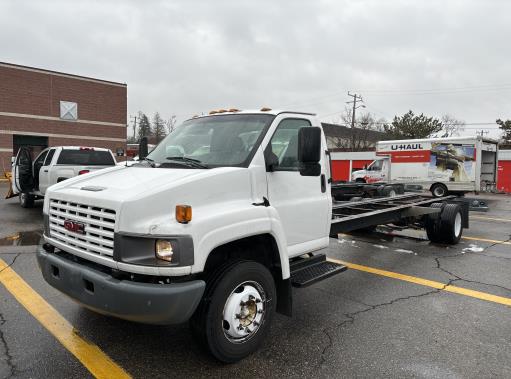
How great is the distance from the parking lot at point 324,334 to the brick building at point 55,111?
30.8 m

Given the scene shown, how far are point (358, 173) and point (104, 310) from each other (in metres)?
24.6

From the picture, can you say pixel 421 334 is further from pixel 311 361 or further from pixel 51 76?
pixel 51 76

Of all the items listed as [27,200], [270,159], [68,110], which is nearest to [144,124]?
[68,110]

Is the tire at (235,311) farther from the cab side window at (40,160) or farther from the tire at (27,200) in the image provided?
the tire at (27,200)

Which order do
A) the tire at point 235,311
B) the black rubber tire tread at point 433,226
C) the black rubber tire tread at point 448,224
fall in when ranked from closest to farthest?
the tire at point 235,311
the black rubber tire tread at point 448,224
the black rubber tire tread at point 433,226

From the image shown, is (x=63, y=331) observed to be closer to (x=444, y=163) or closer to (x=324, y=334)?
A: (x=324, y=334)

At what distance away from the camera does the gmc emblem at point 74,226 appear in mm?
3268

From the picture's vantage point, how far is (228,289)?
3.22 meters

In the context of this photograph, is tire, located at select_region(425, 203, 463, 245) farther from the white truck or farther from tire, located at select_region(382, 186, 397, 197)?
the white truck

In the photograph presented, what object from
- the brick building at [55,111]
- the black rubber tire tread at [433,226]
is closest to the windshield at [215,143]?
the black rubber tire tread at [433,226]

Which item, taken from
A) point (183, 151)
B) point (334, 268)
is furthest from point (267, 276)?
point (183, 151)

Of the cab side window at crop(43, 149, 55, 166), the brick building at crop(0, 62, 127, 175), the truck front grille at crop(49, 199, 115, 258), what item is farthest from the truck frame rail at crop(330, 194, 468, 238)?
the brick building at crop(0, 62, 127, 175)

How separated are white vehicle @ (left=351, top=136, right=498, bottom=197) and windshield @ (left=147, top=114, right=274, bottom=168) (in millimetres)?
19384

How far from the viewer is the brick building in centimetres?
3209
